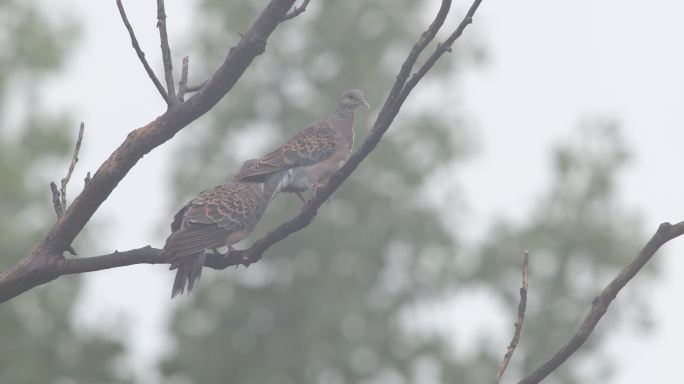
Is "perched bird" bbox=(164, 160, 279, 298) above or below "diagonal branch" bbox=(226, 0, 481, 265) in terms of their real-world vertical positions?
above

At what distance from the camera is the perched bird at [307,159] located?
7.25 m

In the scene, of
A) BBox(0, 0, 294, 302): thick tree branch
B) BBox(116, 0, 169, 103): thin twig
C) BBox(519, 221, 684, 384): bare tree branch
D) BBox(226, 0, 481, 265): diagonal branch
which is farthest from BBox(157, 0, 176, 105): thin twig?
BBox(519, 221, 684, 384): bare tree branch

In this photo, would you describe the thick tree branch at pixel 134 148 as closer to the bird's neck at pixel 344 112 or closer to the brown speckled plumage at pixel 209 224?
the brown speckled plumage at pixel 209 224

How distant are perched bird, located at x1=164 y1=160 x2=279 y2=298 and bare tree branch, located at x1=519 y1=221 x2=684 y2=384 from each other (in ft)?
6.78

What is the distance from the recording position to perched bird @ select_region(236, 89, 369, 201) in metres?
7.25

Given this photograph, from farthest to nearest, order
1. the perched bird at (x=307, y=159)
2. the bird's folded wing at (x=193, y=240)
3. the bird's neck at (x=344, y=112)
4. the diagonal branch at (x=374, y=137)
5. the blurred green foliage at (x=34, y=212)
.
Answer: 1. the blurred green foliage at (x=34, y=212)
2. the bird's neck at (x=344, y=112)
3. the perched bird at (x=307, y=159)
4. the bird's folded wing at (x=193, y=240)
5. the diagonal branch at (x=374, y=137)

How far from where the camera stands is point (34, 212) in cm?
2072

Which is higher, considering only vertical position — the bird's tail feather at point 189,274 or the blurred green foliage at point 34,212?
the blurred green foliage at point 34,212

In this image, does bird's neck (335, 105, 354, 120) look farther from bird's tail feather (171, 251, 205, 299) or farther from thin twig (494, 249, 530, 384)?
thin twig (494, 249, 530, 384)

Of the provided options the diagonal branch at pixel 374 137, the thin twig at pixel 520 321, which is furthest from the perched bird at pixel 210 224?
the thin twig at pixel 520 321

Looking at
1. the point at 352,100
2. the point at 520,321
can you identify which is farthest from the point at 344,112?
the point at 520,321

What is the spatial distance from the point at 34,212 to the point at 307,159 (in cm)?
1392

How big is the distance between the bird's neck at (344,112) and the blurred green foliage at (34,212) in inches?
383

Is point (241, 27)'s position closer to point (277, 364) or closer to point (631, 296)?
point (277, 364)
